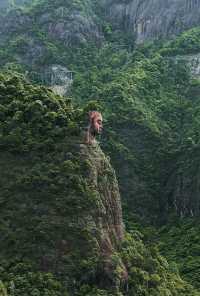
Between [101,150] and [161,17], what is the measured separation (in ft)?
330

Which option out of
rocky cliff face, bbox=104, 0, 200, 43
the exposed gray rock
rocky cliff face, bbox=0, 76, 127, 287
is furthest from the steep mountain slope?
rocky cliff face, bbox=104, 0, 200, 43

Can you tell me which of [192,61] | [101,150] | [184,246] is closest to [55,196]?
[101,150]

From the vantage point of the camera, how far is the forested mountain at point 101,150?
62.6m

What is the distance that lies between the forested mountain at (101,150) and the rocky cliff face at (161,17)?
244mm

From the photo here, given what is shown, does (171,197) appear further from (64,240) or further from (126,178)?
(64,240)

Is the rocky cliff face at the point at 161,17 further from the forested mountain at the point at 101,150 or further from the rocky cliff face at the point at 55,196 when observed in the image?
the rocky cliff face at the point at 55,196

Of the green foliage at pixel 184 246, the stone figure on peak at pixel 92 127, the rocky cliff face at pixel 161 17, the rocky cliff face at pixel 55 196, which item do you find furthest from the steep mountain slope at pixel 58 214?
the rocky cliff face at pixel 161 17

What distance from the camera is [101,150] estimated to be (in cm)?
7400

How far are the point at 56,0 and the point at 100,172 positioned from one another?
119m

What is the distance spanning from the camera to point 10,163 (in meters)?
67.2

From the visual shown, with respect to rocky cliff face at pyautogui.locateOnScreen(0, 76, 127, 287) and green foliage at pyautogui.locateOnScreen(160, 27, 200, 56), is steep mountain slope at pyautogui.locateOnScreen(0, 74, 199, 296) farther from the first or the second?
green foliage at pyautogui.locateOnScreen(160, 27, 200, 56)

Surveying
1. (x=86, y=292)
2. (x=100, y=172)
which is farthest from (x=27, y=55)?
(x=86, y=292)

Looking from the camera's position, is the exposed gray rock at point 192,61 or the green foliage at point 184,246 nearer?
the green foliage at point 184,246

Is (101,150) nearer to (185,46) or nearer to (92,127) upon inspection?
(92,127)
